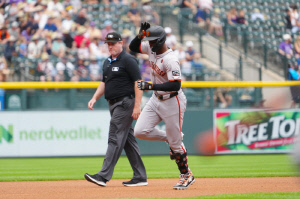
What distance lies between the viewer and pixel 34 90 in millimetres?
13523

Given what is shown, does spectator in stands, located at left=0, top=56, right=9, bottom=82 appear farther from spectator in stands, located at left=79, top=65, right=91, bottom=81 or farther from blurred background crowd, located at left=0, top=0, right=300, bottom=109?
spectator in stands, located at left=79, top=65, right=91, bottom=81

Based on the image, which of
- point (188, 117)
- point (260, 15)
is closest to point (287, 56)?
point (260, 15)

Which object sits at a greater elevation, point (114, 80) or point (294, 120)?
point (114, 80)

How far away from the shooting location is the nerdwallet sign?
43.3 ft

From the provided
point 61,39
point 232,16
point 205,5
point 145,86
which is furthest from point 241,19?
point 145,86

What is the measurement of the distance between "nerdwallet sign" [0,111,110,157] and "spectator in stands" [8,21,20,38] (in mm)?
3165

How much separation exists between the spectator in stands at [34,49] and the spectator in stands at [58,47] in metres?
0.40

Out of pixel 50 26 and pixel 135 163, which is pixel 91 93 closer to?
pixel 50 26

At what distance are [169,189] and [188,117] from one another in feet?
21.8

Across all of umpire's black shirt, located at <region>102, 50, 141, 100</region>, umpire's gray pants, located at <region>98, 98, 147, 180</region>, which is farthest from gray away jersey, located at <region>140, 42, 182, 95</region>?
umpire's gray pants, located at <region>98, 98, 147, 180</region>

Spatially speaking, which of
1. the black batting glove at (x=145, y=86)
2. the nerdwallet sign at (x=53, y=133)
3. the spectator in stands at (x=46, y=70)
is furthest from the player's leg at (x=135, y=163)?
the spectator in stands at (x=46, y=70)

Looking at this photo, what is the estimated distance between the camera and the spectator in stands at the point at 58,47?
14.9 m

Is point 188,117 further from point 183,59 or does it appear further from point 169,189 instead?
point 169,189

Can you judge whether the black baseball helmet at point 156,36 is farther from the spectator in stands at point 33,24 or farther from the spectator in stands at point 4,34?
the spectator in stands at point 33,24
